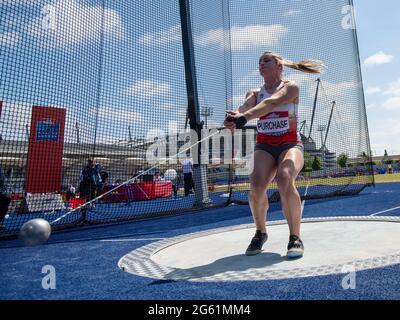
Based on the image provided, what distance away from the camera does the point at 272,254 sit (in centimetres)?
325

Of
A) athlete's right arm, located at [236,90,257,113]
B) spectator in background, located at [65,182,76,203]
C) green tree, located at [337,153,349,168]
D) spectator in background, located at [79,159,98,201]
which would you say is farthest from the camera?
green tree, located at [337,153,349,168]

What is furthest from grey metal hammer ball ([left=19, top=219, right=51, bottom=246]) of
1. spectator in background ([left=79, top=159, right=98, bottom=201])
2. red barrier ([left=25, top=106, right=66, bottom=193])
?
spectator in background ([left=79, top=159, right=98, bottom=201])

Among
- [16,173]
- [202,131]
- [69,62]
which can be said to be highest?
[69,62]

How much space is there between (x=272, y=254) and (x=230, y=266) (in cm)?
54

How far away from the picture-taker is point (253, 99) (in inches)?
152

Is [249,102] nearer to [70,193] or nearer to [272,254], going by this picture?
[272,254]

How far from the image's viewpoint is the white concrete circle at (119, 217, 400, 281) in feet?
8.48

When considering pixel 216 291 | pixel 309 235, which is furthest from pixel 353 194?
pixel 216 291

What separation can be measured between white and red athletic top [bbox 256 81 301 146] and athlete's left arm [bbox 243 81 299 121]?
4.4 inches

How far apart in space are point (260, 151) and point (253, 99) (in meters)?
0.63

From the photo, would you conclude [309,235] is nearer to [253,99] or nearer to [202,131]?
[253,99]

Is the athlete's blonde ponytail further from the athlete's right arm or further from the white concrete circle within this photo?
the white concrete circle

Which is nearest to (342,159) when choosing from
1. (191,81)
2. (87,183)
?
(191,81)

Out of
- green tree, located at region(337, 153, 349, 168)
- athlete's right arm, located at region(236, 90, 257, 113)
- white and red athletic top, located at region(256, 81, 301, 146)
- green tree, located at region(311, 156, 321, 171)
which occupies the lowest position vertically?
white and red athletic top, located at region(256, 81, 301, 146)
